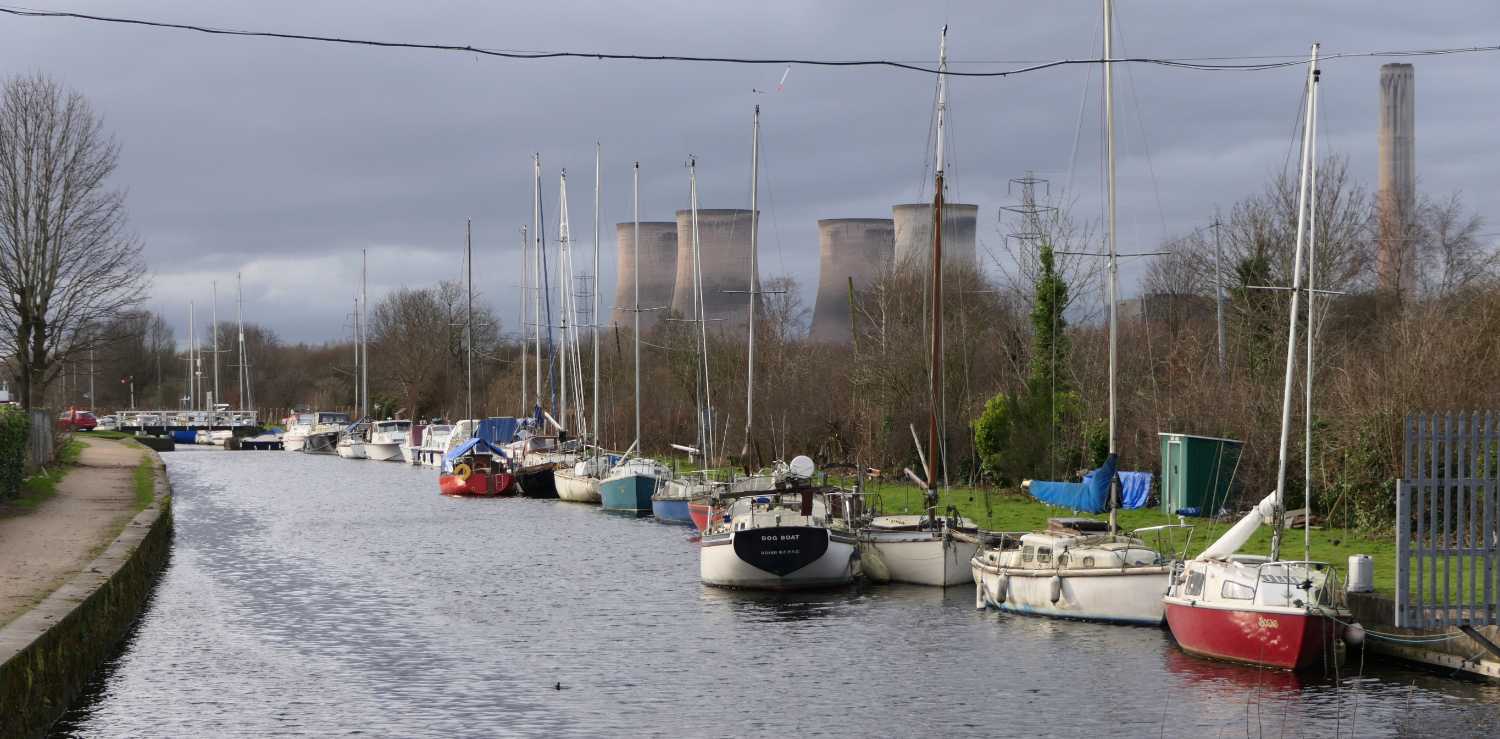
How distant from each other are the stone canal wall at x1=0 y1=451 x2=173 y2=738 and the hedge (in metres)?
4.96

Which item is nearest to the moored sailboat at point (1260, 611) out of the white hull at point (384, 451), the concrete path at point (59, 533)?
the concrete path at point (59, 533)

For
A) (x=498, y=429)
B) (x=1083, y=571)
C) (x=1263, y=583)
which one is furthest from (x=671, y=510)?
(x=498, y=429)

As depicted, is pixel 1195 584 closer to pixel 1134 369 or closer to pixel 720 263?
pixel 1134 369

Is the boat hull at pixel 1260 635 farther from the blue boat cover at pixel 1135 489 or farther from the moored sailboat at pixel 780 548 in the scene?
the blue boat cover at pixel 1135 489

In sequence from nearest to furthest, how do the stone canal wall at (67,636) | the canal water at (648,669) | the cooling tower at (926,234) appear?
the stone canal wall at (67,636) < the canal water at (648,669) < the cooling tower at (926,234)

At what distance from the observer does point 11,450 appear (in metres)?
35.8

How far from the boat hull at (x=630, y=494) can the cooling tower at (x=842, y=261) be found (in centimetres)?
3051

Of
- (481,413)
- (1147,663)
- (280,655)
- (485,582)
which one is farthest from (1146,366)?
(481,413)

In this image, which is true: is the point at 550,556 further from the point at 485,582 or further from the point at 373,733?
the point at 373,733

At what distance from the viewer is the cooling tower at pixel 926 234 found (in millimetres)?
76250

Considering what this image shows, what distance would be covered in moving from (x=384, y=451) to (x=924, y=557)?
79.7 metres

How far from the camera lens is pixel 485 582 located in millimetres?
36188

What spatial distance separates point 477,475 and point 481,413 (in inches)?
1740

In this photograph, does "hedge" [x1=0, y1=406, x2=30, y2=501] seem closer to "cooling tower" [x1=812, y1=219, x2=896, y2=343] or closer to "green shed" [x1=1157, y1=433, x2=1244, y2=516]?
"green shed" [x1=1157, y1=433, x2=1244, y2=516]
